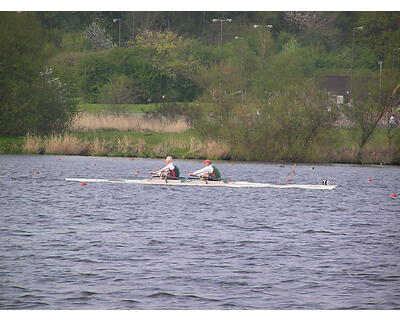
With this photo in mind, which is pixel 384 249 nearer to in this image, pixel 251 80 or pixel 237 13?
pixel 251 80

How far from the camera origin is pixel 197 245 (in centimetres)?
2531

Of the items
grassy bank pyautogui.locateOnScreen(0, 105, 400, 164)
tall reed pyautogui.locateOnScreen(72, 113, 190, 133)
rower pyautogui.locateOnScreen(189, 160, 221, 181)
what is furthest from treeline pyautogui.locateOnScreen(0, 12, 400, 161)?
rower pyautogui.locateOnScreen(189, 160, 221, 181)

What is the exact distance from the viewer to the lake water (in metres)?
19.0

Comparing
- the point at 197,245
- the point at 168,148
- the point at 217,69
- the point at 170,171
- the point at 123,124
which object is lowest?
the point at 197,245

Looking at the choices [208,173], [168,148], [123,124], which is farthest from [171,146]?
[208,173]

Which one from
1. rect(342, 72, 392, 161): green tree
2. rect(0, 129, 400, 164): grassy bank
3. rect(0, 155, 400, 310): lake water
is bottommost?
rect(0, 155, 400, 310): lake water

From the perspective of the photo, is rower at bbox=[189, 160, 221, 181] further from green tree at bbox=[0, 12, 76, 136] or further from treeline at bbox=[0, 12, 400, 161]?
green tree at bbox=[0, 12, 76, 136]

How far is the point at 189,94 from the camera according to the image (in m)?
87.8

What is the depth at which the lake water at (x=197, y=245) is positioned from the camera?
18953 mm

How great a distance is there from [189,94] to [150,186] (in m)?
45.9

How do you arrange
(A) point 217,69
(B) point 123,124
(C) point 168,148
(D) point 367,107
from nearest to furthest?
1. (D) point 367,107
2. (C) point 168,148
3. (A) point 217,69
4. (B) point 123,124

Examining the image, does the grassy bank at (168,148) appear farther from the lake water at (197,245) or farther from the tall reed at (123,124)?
the lake water at (197,245)

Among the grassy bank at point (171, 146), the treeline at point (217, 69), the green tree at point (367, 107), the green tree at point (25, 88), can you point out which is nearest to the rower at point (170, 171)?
the treeline at point (217, 69)

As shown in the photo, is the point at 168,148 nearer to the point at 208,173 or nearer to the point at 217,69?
the point at 217,69
